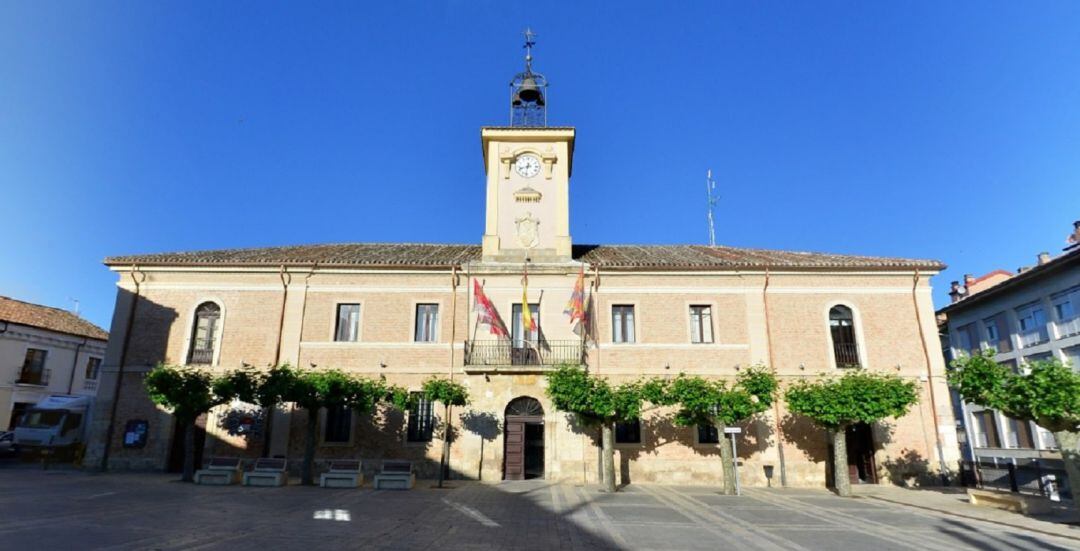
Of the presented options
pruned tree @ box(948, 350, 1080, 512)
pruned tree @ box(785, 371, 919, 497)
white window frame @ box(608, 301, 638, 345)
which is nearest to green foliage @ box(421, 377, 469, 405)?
white window frame @ box(608, 301, 638, 345)

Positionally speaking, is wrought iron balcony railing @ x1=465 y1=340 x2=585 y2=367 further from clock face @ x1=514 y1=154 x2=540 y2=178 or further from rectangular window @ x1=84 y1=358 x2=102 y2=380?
rectangular window @ x1=84 y1=358 x2=102 y2=380

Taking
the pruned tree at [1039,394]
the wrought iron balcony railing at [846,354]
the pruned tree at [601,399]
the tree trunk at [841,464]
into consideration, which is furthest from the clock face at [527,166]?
the pruned tree at [1039,394]

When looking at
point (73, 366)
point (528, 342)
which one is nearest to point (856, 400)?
point (528, 342)

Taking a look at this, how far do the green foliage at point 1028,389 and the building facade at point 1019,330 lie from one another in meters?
8.52

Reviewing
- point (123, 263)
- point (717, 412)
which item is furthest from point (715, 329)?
point (123, 263)

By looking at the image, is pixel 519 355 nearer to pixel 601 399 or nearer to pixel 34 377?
pixel 601 399

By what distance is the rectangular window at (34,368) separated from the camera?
26844mm

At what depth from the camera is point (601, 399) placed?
16125 millimetres

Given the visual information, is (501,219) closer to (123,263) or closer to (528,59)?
(528,59)

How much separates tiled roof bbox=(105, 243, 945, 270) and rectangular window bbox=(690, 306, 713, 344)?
151 cm

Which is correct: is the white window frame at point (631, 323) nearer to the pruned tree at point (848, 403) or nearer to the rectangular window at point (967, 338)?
the pruned tree at point (848, 403)

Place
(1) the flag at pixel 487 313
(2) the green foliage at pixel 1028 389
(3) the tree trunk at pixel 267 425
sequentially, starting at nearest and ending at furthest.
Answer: (2) the green foliage at pixel 1028 389
(1) the flag at pixel 487 313
(3) the tree trunk at pixel 267 425

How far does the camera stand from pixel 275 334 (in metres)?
19.4

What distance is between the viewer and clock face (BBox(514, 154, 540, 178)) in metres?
22.0
